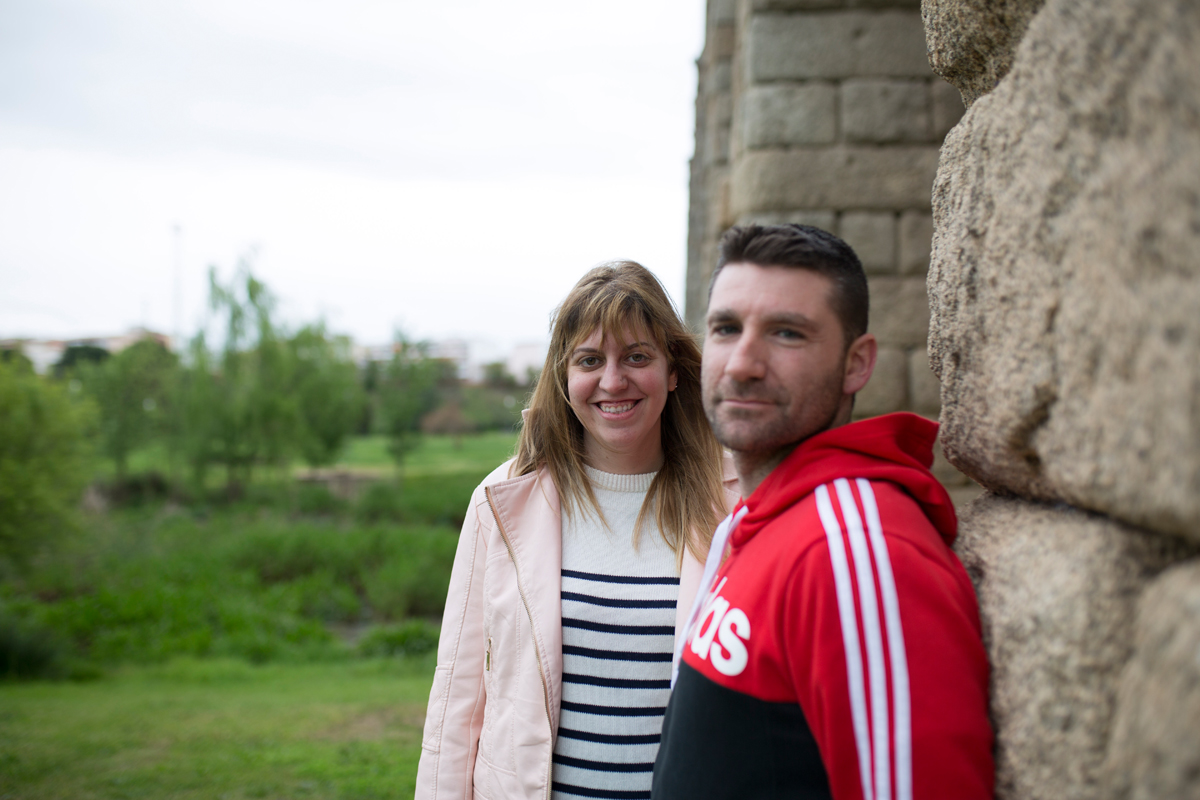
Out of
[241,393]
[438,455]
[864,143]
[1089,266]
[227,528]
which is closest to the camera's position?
[1089,266]

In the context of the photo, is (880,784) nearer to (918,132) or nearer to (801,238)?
(801,238)

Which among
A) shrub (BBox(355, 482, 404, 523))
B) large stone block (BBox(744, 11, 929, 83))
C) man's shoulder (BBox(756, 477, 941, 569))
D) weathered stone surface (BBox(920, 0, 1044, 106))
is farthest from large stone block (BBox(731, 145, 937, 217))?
shrub (BBox(355, 482, 404, 523))

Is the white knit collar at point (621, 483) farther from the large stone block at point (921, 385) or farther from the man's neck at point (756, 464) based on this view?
the large stone block at point (921, 385)

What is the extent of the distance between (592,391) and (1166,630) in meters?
1.38

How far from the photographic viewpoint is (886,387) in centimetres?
370

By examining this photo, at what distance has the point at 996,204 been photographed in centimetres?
105

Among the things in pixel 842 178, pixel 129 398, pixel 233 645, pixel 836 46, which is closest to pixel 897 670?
pixel 842 178

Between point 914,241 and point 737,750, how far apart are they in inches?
128

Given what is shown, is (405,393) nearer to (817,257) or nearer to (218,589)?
(218,589)

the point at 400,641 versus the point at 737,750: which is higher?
the point at 737,750

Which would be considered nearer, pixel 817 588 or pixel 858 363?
pixel 817 588

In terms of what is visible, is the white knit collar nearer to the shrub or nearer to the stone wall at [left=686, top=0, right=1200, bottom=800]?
the stone wall at [left=686, top=0, right=1200, bottom=800]

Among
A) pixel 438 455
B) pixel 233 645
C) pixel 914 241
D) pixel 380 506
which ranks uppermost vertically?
pixel 914 241

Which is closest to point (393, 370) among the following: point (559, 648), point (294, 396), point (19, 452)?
point (294, 396)
